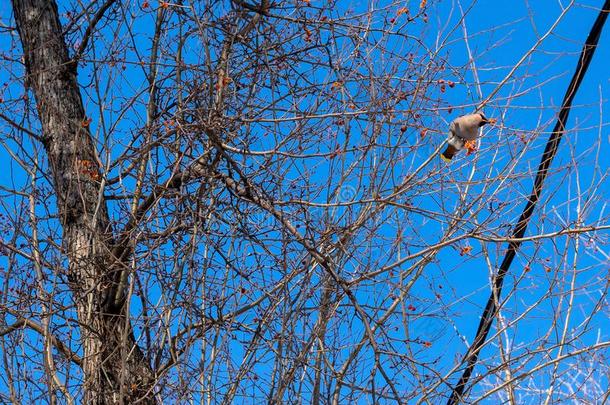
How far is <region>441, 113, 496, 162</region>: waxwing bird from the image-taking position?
16.9 feet

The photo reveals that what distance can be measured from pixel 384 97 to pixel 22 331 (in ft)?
8.10

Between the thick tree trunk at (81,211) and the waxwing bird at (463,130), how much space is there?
1973mm

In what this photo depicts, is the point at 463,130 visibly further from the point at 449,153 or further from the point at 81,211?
the point at 81,211

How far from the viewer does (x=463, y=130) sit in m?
5.14

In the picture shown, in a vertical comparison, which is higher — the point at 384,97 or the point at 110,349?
the point at 384,97

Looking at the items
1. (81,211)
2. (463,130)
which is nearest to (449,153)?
(463,130)

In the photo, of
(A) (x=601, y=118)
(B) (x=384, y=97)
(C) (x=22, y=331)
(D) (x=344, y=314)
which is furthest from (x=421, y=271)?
(C) (x=22, y=331)

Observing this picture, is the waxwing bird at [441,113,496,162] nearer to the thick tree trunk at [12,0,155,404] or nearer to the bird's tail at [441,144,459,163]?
the bird's tail at [441,144,459,163]

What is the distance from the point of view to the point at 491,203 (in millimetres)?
5605

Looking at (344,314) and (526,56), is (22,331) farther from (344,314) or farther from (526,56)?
(526,56)

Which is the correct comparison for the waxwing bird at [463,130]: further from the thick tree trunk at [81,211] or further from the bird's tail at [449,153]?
the thick tree trunk at [81,211]

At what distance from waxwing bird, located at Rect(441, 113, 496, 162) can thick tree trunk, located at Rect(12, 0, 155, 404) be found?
1.97m

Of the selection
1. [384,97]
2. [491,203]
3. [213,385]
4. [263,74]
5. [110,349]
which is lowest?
[213,385]

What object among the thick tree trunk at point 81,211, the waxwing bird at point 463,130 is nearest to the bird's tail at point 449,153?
the waxwing bird at point 463,130
